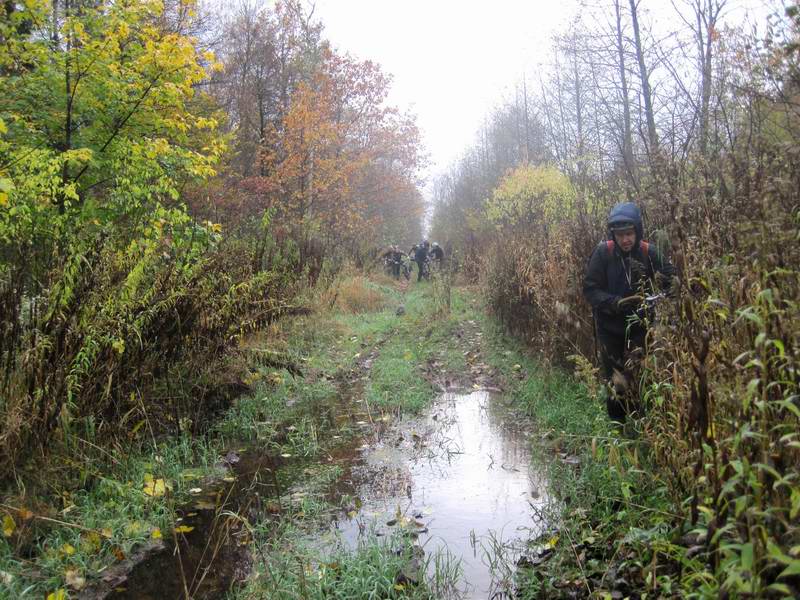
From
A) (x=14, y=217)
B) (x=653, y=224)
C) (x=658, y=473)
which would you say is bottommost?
(x=658, y=473)

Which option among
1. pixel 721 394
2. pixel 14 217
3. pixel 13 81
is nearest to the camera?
pixel 721 394

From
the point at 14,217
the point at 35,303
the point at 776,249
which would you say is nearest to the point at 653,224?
the point at 776,249

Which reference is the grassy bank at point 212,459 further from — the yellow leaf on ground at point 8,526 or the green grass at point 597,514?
the green grass at point 597,514

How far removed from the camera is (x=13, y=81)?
6.42 metres

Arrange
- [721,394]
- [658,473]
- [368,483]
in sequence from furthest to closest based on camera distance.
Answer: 1. [368,483]
2. [658,473]
3. [721,394]

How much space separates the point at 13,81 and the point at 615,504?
723 centimetres

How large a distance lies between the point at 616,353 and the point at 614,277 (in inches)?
25.1

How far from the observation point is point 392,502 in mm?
4133

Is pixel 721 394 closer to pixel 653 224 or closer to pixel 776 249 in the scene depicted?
pixel 776 249

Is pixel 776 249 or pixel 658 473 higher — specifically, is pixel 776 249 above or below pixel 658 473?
above

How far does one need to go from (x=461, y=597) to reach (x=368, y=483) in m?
1.57

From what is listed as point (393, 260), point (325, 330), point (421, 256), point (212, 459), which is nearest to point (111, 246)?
point (212, 459)

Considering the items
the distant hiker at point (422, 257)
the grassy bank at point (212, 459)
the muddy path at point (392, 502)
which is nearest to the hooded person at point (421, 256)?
the distant hiker at point (422, 257)

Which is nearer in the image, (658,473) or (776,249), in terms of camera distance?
(776,249)
